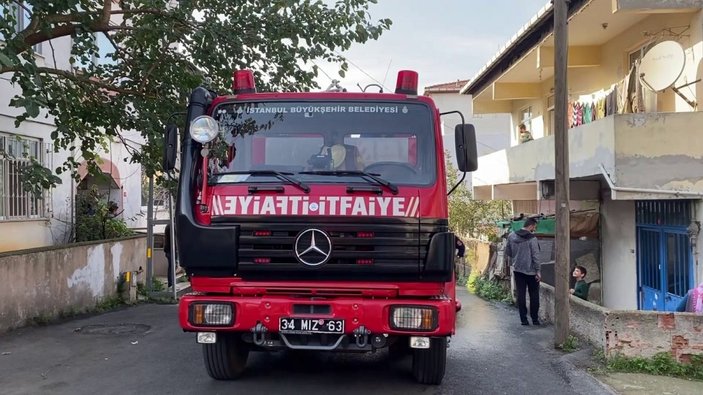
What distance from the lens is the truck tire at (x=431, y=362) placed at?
20.0 ft

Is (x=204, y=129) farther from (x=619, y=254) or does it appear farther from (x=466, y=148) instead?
(x=619, y=254)

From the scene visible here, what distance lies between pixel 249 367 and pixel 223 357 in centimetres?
90

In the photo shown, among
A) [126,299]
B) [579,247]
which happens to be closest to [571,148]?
[579,247]

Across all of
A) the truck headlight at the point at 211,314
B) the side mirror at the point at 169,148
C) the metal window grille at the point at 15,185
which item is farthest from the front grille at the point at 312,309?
the metal window grille at the point at 15,185

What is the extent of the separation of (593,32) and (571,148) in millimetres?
2571

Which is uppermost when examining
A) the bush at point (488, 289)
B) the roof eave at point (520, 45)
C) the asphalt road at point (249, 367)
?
the roof eave at point (520, 45)

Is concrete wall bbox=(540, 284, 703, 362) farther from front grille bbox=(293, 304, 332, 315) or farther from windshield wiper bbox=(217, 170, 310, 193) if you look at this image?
windshield wiper bbox=(217, 170, 310, 193)

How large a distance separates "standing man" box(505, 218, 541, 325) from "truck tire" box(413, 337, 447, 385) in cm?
419

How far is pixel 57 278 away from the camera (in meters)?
10.6

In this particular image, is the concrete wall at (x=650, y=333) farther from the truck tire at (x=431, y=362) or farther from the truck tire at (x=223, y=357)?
the truck tire at (x=223, y=357)

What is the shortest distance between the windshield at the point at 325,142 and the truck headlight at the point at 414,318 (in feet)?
3.42

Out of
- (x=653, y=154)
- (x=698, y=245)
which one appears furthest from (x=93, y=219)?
(x=698, y=245)

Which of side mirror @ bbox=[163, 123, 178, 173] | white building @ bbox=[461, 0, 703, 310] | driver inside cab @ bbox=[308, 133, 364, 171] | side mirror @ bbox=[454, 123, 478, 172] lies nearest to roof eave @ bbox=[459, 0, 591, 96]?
white building @ bbox=[461, 0, 703, 310]

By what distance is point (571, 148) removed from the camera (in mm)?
11305
